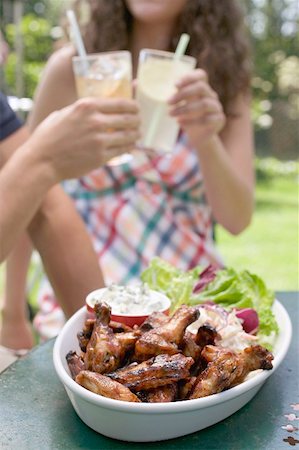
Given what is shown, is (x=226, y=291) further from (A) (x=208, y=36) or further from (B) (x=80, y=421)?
(A) (x=208, y=36)

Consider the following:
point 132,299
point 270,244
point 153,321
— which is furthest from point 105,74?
point 270,244

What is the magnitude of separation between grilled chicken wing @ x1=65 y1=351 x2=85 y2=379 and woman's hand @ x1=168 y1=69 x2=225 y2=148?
89 cm

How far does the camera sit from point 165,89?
5.52 feet

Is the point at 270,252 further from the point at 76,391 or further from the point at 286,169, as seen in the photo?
the point at 76,391

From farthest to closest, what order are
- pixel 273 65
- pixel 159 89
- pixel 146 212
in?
→ pixel 273 65
pixel 146 212
pixel 159 89

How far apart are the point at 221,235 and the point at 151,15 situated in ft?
10.9

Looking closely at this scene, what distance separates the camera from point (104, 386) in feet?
2.71

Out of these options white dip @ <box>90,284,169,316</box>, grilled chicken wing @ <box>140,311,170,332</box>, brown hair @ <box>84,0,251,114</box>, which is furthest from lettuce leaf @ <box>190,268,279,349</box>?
brown hair @ <box>84,0,251,114</box>

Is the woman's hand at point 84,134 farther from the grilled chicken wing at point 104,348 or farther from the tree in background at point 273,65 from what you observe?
the tree in background at point 273,65

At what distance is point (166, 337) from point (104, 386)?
5.2 inches

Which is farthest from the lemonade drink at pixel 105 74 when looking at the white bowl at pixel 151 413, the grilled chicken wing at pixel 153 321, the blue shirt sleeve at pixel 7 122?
the white bowl at pixel 151 413

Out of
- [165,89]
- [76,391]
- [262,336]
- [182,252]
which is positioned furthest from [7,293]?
[76,391]

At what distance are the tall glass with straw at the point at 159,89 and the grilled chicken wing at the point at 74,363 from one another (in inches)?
35.4

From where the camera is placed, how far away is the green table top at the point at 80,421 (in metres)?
0.85
